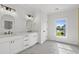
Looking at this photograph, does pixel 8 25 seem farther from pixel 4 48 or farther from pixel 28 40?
pixel 4 48

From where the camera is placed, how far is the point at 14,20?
4133 millimetres

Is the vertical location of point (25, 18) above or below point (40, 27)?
above

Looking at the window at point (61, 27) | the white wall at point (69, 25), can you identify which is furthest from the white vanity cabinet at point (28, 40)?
the window at point (61, 27)

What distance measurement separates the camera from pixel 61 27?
7023 mm

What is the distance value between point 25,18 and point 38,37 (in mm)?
1497

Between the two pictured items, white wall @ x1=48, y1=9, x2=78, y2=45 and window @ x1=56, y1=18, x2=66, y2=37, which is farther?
window @ x1=56, y1=18, x2=66, y2=37

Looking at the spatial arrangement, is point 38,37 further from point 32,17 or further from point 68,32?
point 68,32

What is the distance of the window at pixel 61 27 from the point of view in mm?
6792

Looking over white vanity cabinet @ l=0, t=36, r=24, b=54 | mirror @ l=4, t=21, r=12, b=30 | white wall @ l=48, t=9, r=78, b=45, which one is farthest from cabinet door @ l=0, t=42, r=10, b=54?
white wall @ l=48, t=9, r=78, b=45

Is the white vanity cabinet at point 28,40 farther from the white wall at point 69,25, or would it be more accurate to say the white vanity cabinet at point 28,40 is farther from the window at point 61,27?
the window at point 61,27

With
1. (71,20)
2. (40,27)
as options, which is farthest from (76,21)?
(40,27)

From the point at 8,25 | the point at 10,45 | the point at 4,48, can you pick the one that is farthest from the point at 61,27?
the point at 4,48

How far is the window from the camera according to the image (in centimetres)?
679

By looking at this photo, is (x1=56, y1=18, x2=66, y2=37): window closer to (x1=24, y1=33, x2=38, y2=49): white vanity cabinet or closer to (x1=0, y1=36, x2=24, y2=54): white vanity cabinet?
(x1=24, y1=33, x2=38, y2=49): white vanity cabinet
